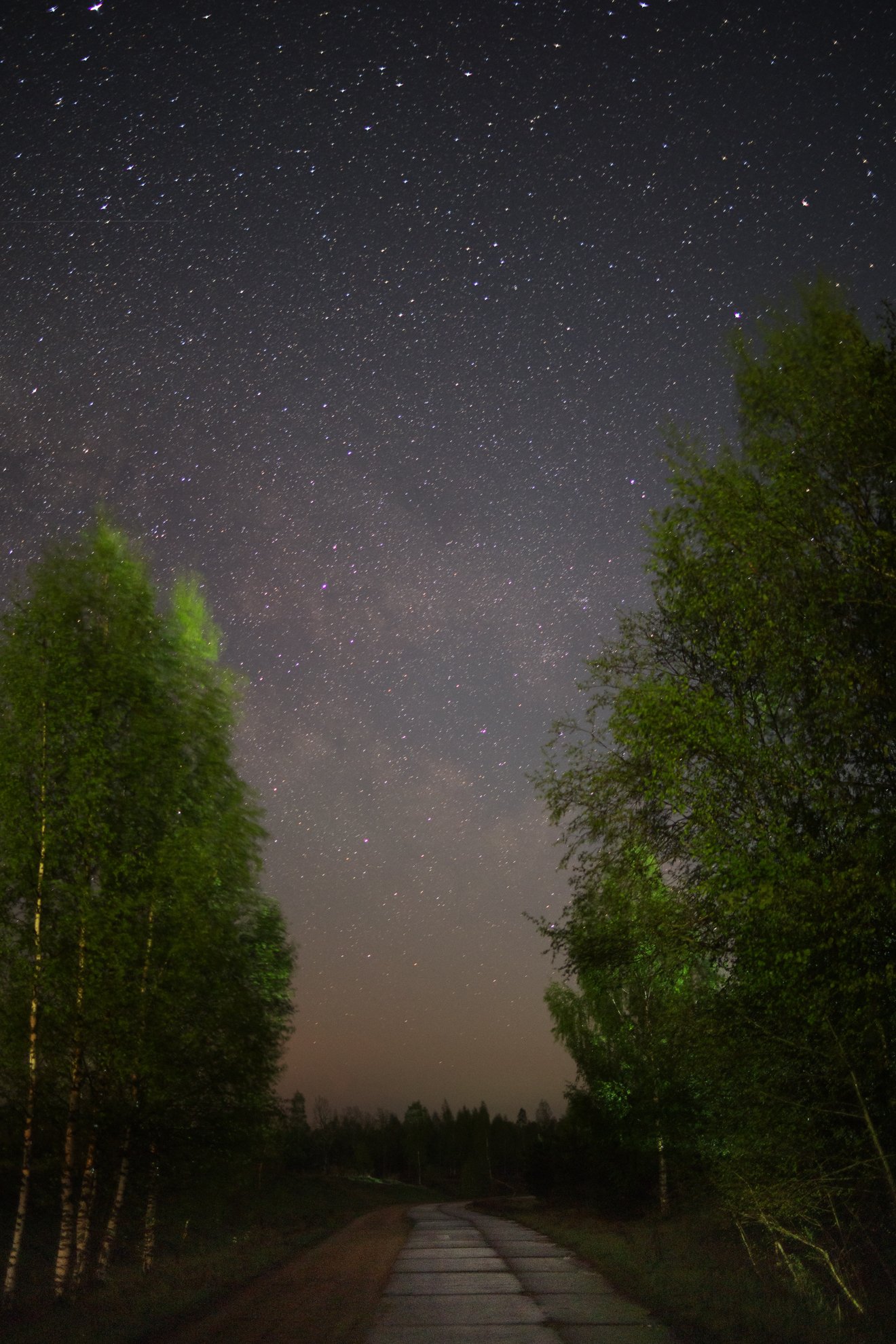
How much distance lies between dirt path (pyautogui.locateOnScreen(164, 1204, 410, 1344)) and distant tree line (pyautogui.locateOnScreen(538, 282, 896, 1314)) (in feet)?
16.0

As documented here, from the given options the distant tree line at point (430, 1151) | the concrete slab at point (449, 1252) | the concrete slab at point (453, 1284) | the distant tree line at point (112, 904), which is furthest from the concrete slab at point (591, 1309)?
the distant tree line at point (430, 1151)

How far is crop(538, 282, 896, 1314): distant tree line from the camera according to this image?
8875mm

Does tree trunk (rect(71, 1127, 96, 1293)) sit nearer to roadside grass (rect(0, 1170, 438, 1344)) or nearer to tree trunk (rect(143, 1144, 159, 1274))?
roadside grass (rect(0, 1170, 438, 1344))

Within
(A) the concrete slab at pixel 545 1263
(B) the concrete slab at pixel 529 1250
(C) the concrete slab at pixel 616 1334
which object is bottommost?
(B) the concrete slab at pixel 529 1250

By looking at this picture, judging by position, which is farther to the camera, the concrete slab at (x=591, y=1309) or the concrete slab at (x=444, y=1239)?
the concrete slab at (x=444, y=1239)

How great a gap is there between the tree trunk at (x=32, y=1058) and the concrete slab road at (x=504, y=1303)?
200 inches

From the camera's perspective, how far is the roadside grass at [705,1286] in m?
9.77

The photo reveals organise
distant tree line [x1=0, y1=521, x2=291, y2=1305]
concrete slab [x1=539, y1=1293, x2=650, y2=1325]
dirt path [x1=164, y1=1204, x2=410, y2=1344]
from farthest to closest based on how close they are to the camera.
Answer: distant tree line [x1=0, y1=521, x2=291, y2=1305] → concrete slab [x1=539, y1=1293, x2=650, y2=1325] → dirt path [x1=164, y1=1204, x2=410, y2=1344]

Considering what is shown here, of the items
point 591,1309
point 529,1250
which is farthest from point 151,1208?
point 591,1309

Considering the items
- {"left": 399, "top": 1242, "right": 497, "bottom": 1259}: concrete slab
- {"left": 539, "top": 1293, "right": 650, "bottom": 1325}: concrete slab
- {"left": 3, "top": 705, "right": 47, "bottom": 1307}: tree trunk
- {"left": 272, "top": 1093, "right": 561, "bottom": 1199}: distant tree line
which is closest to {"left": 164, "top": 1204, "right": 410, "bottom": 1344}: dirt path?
{"left": 399, "top": 1242, "right": 497, "bottom": 1259}: concrete slab

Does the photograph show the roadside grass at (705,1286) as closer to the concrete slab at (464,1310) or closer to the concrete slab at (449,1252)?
the concrete slab at (464,1310)

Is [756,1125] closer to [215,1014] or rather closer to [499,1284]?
[499,1284]

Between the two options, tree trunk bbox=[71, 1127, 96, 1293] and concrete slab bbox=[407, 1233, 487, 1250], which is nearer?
tree trunk bbox=[71, 1127, 96, 1293]

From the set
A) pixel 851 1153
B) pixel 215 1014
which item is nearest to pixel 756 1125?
pixel 851 1153
